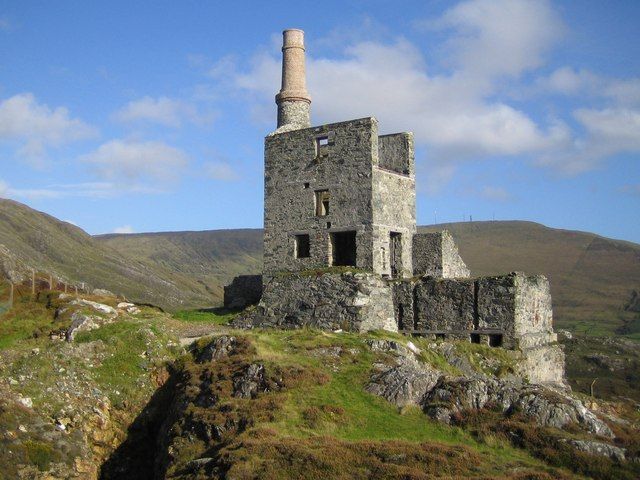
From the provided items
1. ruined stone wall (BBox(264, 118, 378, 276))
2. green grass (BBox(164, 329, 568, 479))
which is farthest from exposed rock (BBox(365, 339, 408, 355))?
ruined stone wall (BBox(264, 118, 378, 276))

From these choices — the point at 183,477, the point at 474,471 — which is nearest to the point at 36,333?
the point at 183,477

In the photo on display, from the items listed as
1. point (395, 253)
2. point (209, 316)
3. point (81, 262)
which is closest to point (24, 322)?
point (209, 316)

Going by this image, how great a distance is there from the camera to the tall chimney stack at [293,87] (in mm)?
37250

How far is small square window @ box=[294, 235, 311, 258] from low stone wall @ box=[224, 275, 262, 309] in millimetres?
4353

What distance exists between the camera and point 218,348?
2634 centimetres

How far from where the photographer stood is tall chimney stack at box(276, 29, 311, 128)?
37250 millimetres

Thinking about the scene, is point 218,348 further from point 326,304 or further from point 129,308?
point 129,308

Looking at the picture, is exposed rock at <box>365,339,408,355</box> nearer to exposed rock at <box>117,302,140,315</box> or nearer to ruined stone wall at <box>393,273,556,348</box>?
ruined stone wall at <box>393,273,556,348</box>

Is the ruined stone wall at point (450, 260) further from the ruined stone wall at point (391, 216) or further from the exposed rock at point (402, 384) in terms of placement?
the exposed rock at point (402, 384)

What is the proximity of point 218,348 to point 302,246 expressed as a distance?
10.2 metres

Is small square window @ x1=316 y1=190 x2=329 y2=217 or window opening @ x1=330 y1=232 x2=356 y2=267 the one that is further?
window opening @ x1=330 y1=232 x2=356 y2=267

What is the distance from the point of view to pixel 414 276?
34656 mm

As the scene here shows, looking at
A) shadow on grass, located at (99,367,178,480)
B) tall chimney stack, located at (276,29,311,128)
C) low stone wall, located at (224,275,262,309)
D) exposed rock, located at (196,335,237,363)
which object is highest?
tall chimney stack, located at (276,29,311,128)

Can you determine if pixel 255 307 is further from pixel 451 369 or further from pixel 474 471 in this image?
pixel 474 471
